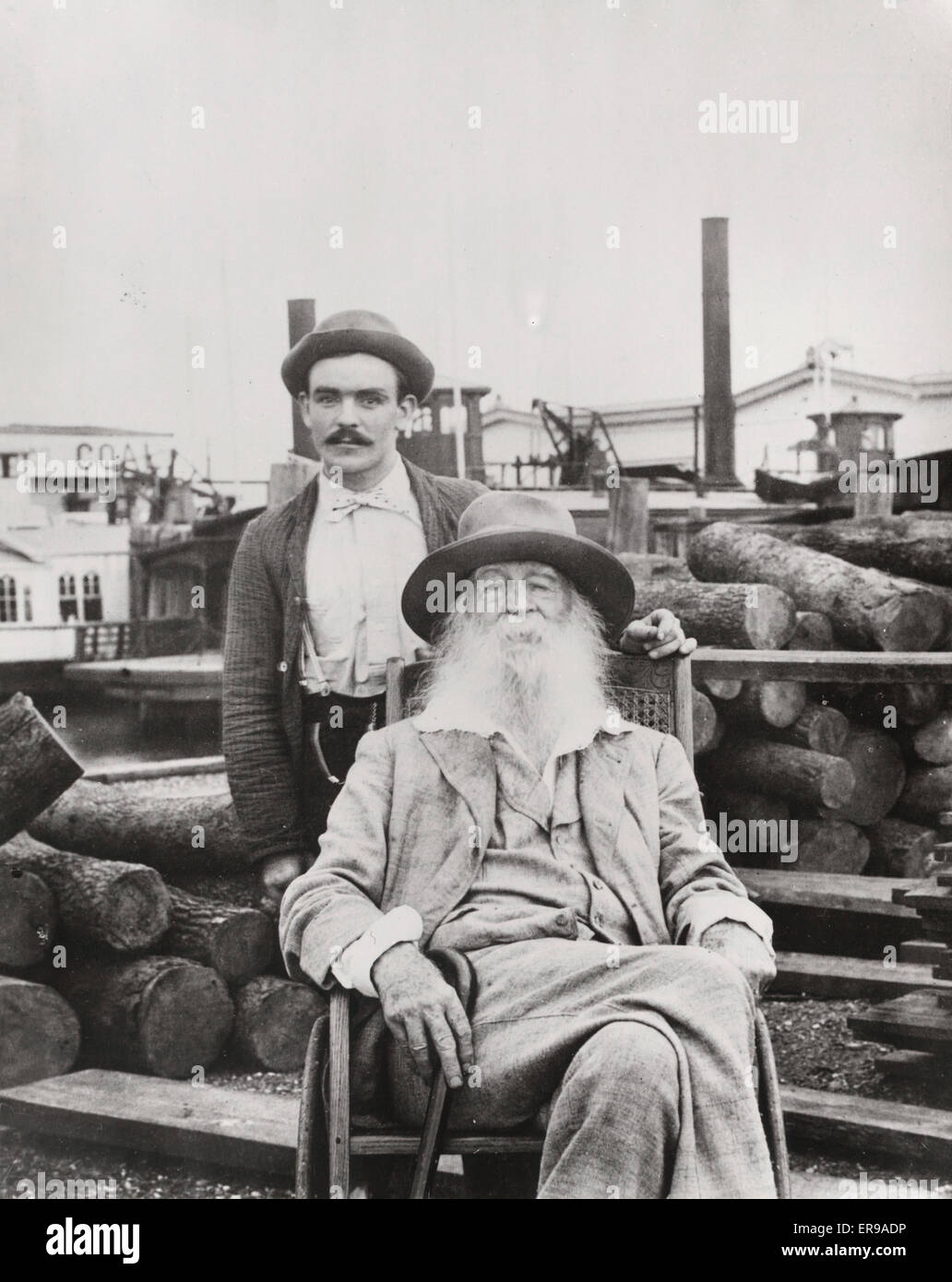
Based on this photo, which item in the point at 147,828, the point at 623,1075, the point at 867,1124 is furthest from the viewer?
the point at 147,828

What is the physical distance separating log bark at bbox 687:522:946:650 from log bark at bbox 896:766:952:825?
39 cm

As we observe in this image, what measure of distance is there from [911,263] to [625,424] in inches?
33.9

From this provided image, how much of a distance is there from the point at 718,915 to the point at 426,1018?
0.65 meters

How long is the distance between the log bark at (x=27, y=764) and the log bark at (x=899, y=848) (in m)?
2.44

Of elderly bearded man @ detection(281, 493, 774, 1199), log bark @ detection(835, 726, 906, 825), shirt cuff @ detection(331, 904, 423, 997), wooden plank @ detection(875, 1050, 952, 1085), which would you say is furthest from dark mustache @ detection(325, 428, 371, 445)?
wooden plank @ detection(875, 1050, 952, 1085)

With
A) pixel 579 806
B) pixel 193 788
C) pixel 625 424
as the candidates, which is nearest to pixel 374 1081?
pixel 579 806

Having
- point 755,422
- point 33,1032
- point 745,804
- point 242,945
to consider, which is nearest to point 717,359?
point 755,422

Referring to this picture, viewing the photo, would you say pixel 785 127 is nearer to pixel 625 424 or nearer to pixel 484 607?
pixel 625 424

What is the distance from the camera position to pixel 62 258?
136 inches

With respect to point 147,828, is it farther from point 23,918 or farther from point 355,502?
point 355,502

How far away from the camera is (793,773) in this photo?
3.96m

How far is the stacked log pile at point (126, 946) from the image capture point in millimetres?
3584

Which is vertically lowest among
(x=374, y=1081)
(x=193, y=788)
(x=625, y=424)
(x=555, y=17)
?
(x=374, y=1081)

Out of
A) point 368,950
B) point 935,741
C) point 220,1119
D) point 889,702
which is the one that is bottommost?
point 220,1119
